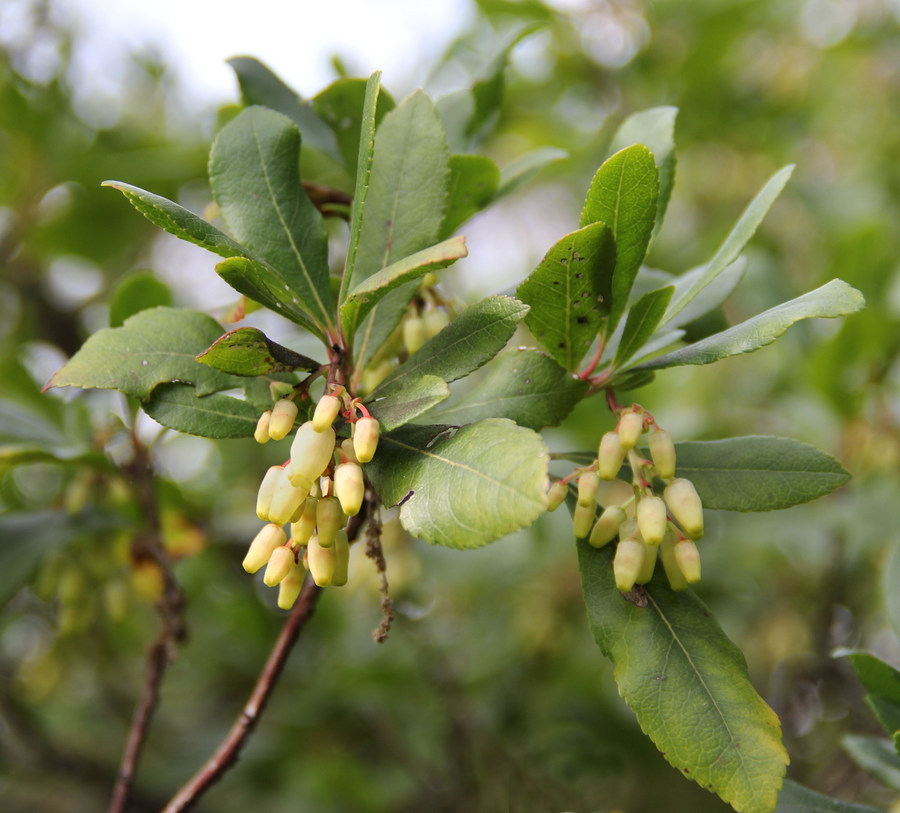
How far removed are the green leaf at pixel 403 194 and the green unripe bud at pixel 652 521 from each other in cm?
42

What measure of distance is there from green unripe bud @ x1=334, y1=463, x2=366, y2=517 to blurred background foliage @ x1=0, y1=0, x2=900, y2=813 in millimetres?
861

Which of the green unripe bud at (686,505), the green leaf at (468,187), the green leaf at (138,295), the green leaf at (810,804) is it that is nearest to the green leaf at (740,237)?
Answer: the green unripe bud at (686,505)

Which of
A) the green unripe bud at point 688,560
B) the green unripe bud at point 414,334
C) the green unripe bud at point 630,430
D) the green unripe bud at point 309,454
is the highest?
the green unripe bud at point 309,454

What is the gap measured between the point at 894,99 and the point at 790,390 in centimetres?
191

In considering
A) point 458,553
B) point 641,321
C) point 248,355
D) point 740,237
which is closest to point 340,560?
point 248,355

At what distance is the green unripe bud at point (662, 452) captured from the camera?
908 millimetres

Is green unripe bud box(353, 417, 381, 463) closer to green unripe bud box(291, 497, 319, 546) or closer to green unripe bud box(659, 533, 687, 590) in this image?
green unripe bud box(291, 497, 319, 546)

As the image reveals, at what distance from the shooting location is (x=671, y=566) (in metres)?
0.94

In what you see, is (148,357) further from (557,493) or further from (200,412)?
(557,493)

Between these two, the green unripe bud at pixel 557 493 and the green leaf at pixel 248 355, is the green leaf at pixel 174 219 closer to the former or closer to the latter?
the green leaf at pixel 248 355

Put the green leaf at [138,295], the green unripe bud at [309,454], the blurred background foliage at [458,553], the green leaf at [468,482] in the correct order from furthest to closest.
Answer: the blurred background foliage at [458,553] → the green leaf at [138,295] → the green unripe bud at [309,454] → the green leaf at [468,482]

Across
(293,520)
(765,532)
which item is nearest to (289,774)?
(765,532)

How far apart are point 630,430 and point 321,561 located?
0.40 metres

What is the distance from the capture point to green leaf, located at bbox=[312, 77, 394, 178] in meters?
1.16
